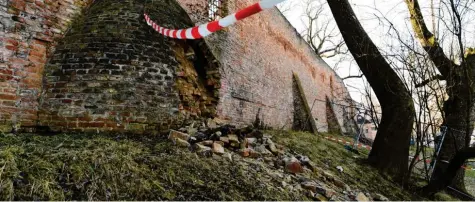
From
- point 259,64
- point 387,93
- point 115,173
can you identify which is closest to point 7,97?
point 115,173

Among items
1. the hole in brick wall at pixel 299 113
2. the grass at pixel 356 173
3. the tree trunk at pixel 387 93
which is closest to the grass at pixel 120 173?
the grass at pixel 356 173

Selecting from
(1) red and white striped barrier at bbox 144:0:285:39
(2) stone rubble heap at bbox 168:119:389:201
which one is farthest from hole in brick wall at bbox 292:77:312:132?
(1) red and white striped barrier at bbox 144:0:285:39

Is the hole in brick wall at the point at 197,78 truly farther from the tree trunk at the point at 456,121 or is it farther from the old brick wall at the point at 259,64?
the tree trunk at the point at 456,121

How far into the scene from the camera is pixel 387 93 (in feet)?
17.6

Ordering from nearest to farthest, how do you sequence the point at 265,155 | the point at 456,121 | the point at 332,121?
the point at 265,155 < the point at 456,121 < the point at 332,121

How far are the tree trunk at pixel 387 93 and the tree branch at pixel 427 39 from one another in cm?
117

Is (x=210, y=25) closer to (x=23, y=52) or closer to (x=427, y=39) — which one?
(x=23, y=52)

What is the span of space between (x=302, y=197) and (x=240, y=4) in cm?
622

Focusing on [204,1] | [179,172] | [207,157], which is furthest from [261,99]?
[179,172]

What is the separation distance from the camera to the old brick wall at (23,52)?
3789mm

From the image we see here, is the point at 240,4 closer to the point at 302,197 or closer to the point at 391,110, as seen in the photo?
the point at 391,110

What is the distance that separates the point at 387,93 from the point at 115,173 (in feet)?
15.8

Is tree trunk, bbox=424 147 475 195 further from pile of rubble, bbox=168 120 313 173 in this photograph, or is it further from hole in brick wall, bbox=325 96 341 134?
hole in brick wall, bbox=325 96 341 134

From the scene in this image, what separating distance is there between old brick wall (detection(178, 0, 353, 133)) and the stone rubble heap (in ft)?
6.78
